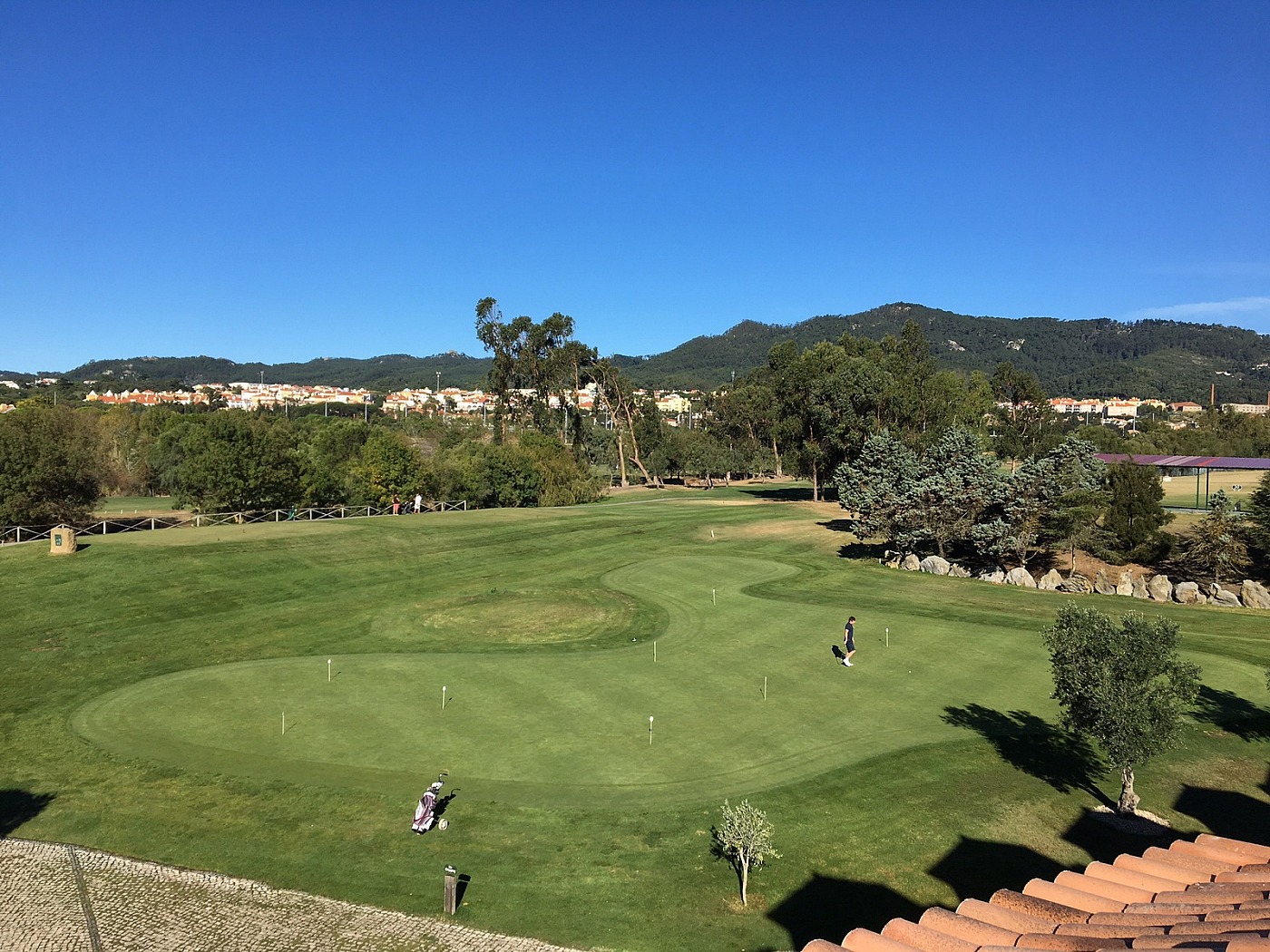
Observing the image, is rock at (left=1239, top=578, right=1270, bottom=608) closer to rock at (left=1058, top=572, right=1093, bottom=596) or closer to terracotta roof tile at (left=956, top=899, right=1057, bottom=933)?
rock at (left=1058, top=572, right=1093, bottom=596)

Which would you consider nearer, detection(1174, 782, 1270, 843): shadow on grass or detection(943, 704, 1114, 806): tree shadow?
detection(1174, 782, 1270, 843): shadow on grass

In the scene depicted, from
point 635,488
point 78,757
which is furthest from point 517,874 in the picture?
point 635,488

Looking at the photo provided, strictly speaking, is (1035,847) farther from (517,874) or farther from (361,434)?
(361,434)

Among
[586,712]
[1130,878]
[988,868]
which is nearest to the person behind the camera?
[1130,878]

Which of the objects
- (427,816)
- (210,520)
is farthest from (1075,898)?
(210,520)

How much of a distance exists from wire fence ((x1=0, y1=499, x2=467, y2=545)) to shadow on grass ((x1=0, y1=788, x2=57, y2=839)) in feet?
108

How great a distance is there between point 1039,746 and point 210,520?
174 feet

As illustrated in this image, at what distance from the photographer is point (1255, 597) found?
117 feet

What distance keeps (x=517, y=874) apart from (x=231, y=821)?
6357mm

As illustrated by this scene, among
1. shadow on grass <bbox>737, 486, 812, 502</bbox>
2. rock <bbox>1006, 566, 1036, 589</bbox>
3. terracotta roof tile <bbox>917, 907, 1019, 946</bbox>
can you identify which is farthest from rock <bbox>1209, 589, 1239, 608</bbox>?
shadow on grass <bbox>737, 486, 812, 502</bbox>

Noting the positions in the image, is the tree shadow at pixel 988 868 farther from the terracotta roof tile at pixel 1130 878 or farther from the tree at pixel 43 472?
the tree at pixel 43 472

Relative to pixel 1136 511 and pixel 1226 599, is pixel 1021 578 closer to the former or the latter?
pixel 1226 599

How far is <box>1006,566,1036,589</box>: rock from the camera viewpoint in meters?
40.8

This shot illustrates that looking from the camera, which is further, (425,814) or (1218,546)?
(1218,546)
